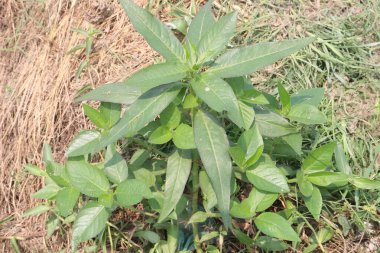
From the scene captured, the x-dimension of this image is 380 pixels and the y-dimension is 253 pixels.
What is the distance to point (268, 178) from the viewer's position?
1.68 meters

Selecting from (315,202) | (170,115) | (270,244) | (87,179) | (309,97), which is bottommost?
(270,244)

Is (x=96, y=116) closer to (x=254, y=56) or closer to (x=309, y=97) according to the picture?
(x=254, y=56)

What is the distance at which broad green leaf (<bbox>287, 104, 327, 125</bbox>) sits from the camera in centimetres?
174

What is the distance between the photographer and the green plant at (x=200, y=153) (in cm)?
151

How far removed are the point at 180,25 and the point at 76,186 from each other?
98cm

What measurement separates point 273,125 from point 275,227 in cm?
34

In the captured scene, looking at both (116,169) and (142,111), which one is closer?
(142,111)

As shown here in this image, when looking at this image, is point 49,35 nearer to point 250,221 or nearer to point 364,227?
point 250,221

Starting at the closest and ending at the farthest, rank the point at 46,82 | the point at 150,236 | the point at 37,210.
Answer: the point at 150,236, the point at 37,210, the point at 46,82

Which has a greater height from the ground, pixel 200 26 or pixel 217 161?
pixel 200 26

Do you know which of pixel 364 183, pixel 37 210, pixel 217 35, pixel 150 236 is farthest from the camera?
pixel 37 210

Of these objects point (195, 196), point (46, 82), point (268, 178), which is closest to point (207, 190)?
point (195, 196)

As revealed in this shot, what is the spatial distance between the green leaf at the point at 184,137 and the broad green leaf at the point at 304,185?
1.41ft

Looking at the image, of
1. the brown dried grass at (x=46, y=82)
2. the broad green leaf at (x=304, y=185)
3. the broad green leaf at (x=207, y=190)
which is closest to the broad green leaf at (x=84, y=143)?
the broad green leaf at (x=207, y=190)
